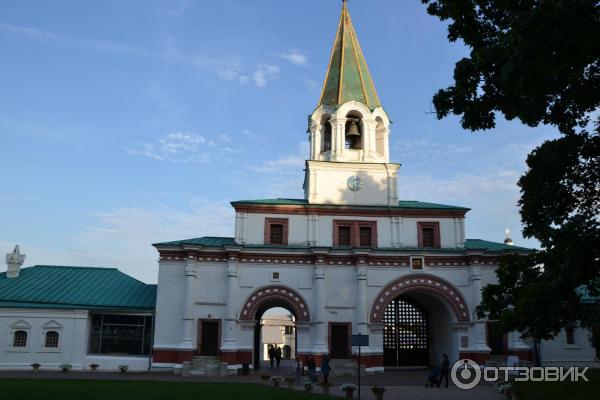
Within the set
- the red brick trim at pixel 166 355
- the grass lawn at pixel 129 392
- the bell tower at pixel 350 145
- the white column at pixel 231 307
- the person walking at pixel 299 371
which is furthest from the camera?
the bell tower at pixel 350 145

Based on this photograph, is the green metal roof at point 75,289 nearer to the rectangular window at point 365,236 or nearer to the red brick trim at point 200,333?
the red brick trim at point 200,333

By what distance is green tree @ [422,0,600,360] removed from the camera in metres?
10.4

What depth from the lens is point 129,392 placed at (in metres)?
16.8

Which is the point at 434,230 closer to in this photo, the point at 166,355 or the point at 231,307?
the point at 231,307

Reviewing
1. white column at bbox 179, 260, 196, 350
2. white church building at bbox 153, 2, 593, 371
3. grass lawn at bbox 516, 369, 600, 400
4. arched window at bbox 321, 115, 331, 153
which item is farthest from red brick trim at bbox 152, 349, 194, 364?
grass lawn at bbox 516, 369, 600, 400

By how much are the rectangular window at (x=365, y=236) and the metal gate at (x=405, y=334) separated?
4267mm

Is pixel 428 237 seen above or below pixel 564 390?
above

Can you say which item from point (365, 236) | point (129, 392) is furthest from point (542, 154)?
point (365, 236)

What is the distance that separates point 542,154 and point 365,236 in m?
18.3

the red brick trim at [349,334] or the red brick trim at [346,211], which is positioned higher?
→ the red brick trim at [346,211]

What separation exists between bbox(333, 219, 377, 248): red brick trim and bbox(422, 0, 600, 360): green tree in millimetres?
16297

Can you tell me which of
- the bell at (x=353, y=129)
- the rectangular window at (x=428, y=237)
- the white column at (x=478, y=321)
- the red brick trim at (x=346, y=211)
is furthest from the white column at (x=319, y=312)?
the bell at (x=353, y=129)

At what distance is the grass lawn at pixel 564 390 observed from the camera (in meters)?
12.0

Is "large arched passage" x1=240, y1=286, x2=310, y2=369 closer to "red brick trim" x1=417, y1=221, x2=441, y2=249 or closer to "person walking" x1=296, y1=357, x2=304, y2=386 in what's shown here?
"person walking" x1=296, y1=357, x2=304, y2=386
